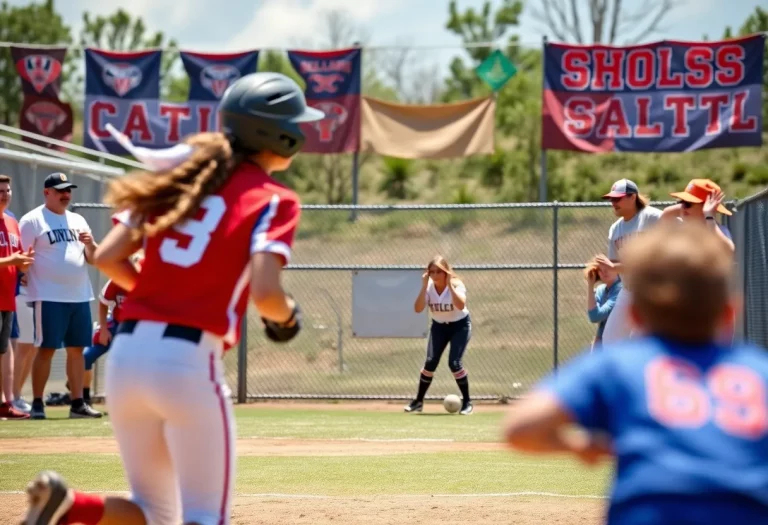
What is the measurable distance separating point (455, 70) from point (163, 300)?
41.4 meters

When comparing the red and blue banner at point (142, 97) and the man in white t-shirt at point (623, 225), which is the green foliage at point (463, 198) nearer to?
the red and blue banner at point (142, 97)

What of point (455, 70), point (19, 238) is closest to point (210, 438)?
point (19, 238)

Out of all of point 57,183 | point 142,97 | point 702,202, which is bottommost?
point 702,202

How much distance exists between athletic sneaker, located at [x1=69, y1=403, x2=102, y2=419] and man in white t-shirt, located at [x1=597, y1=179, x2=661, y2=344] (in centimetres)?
606

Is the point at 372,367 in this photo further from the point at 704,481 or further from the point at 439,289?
the point at 704,481

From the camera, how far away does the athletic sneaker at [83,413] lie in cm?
1253

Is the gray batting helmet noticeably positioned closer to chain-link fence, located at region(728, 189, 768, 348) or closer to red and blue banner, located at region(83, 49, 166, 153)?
chain-link fence, located at region(728, 189, 768, 348)

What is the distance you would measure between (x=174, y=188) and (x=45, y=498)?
110 cm

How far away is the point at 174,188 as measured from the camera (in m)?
3.75

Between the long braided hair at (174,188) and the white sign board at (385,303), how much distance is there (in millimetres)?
12069

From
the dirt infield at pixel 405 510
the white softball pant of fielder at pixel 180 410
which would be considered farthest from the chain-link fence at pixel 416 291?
the white softball pant of fielder at pixel 180 410

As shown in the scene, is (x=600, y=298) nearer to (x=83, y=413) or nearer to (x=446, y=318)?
(x=446, y=318)

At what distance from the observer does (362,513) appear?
6.55 m

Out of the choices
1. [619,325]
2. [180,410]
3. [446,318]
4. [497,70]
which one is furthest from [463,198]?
[180,410]
